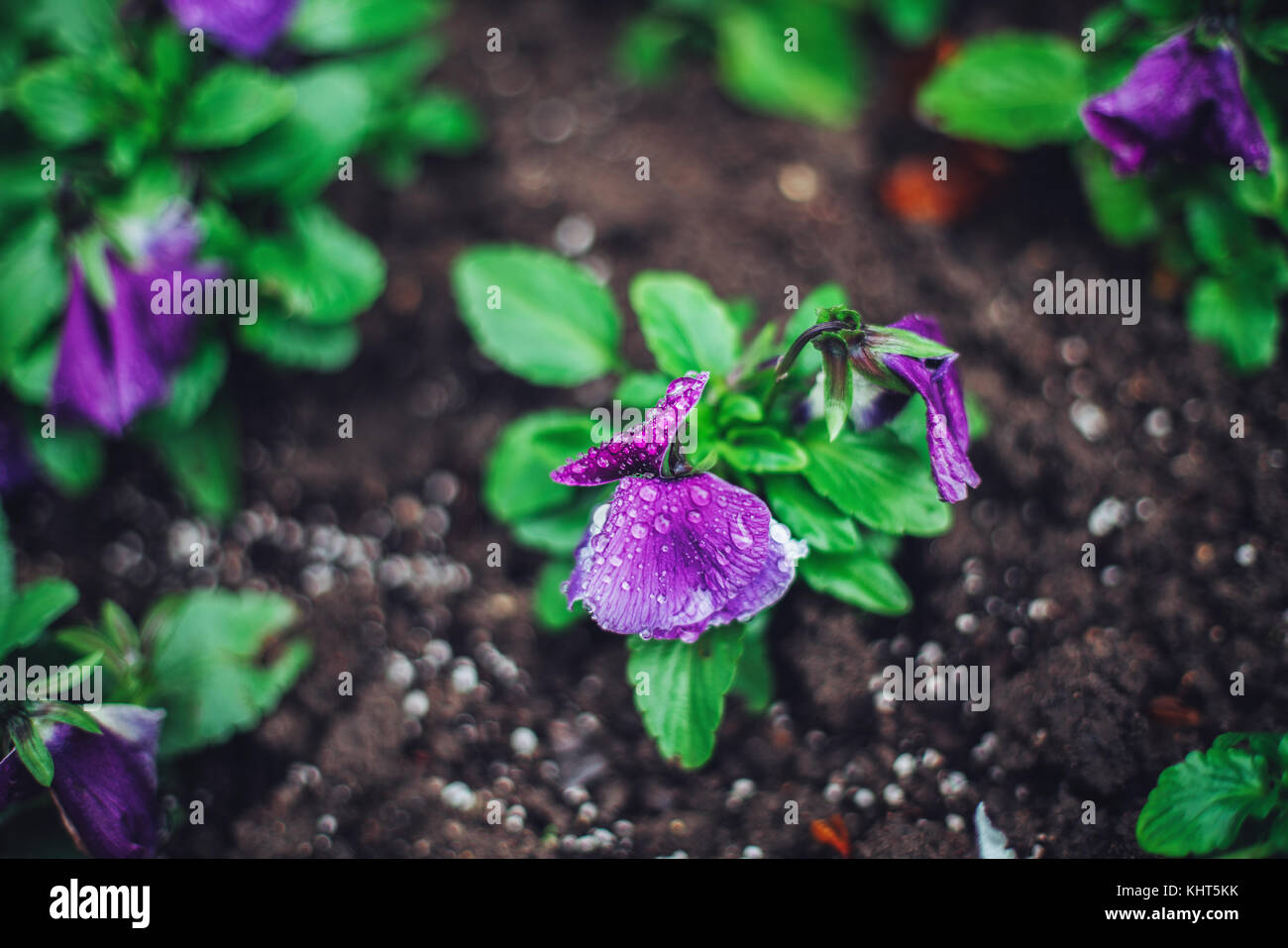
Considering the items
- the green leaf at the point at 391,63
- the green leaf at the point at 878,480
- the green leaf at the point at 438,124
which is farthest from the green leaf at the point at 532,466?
the green leaf at the point at 391,63

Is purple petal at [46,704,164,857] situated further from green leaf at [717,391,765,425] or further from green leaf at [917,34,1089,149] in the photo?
green leaf at [917,34,1089,149]

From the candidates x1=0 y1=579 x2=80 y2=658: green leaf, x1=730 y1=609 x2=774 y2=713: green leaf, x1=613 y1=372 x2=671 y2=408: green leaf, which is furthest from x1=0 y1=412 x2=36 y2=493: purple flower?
x1=730 y1=609 x2=774 y2=713: green leaf

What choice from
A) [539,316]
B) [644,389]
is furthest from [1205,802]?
[539,316]

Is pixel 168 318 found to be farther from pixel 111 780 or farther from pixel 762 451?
pixel 762 451

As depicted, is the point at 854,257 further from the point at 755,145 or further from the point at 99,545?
the point at 99,545

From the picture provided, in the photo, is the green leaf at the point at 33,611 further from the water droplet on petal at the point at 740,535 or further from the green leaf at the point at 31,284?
the water droplet on petal at the point at 740,535
